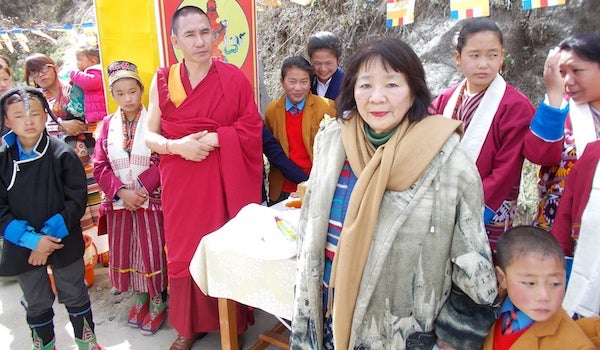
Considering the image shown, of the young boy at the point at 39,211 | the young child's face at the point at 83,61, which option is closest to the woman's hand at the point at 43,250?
the young boy at the point at 39,211

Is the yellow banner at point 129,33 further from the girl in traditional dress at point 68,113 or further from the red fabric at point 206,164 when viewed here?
the girl in traditional dress at point 68,113

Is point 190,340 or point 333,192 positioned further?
point 190,340

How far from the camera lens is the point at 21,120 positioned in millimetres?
2381

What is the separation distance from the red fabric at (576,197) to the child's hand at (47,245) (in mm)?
2408

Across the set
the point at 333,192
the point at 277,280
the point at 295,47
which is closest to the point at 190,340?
the point at 277,280

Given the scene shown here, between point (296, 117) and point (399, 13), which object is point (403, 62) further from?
point (399, 13)

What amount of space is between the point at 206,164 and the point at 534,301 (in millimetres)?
1757

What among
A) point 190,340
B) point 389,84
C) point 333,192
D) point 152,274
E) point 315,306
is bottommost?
point 190,340

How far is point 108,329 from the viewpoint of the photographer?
3.08 metres

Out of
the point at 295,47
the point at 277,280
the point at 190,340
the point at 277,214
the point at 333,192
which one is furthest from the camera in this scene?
the point at 295,47

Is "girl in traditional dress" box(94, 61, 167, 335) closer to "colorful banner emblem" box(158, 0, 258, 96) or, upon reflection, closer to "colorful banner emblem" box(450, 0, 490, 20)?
"colorful banner emblem" box(158, 0, 258, 96)

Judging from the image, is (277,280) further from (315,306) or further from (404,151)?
(404,151)

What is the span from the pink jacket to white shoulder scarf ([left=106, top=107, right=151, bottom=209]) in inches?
33.2

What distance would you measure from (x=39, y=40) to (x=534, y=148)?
14670 mm
